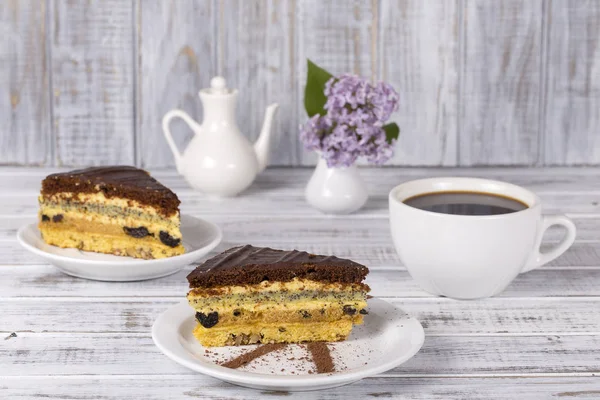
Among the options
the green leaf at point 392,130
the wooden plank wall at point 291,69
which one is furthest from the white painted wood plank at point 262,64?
the green leaf at point 392,130

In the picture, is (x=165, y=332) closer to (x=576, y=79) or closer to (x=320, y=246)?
(x=320, y=246)

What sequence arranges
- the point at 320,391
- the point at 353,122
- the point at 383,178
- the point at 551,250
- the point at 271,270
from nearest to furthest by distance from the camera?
the point at 320,391 → the point at 271,270 → the point at 551,250 → the point at 353,122 → the point at 383,178

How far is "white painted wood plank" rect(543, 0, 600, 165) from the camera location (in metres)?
2.20

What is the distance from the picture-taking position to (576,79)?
7.35 ft

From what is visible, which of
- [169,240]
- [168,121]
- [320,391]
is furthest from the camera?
[168,121]

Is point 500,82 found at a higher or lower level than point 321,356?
higher

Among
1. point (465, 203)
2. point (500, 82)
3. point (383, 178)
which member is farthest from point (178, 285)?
point (500, 82)

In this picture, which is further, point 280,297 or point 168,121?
point 168,121

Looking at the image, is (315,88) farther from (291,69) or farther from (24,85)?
(24,85)

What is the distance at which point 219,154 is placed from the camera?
1.95 metres

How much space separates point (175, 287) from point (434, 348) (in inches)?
17.0

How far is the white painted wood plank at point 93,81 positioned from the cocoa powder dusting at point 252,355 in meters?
1.12

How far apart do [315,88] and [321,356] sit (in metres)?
0.94

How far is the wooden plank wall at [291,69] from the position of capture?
2.18 metres
